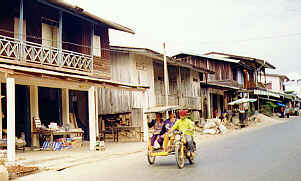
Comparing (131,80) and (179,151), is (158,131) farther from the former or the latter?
(131,80)

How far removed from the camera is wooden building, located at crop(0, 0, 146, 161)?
12.6 m

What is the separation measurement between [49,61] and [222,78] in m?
25.1

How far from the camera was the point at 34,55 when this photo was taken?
565 inches

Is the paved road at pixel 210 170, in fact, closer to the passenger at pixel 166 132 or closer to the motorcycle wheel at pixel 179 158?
the motorcycle wheel at pixel 179 158

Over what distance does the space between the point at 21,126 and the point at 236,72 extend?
28.9m

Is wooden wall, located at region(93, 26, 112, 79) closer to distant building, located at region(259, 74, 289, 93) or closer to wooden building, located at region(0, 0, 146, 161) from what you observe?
wooden building, located at region(0, 0, 146, 161)

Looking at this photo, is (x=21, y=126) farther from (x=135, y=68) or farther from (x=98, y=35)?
(x=135, y=68)

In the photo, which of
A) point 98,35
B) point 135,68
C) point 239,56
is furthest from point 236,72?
point 98,35

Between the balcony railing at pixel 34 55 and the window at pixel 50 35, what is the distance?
74cm

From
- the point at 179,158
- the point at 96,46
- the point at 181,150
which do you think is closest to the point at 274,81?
the point at 96,46

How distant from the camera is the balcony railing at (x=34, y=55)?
42.0 feet

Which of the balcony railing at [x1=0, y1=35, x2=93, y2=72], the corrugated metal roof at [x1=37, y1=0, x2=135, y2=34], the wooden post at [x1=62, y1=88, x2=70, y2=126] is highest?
the corrugated metal roof at [x1=37, y1=0, x2=135, y2=34]

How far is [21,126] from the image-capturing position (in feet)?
47.9

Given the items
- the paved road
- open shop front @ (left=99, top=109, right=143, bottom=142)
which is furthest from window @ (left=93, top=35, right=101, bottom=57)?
the paved road
